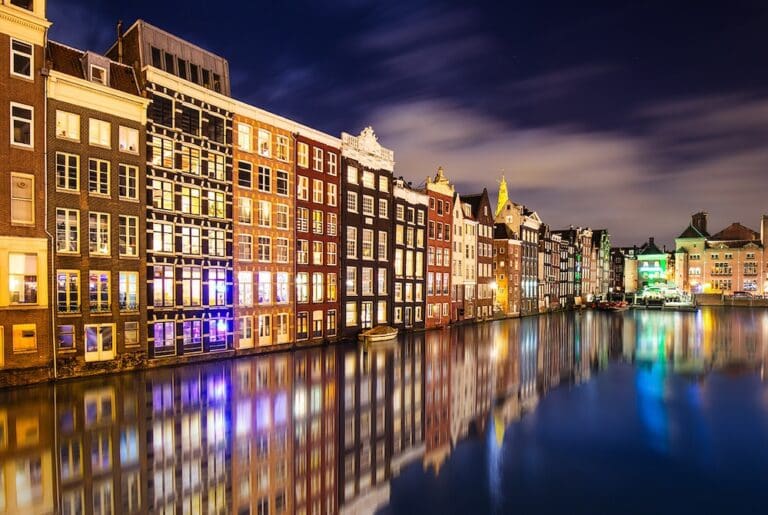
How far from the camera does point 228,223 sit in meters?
40.5

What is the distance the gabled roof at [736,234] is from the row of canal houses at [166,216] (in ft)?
460

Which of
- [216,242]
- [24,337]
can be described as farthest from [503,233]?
[24,337]

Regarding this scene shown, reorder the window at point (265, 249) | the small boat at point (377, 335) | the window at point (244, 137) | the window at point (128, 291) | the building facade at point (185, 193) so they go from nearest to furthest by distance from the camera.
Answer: the window at point (128, 291) < the building facade at point (185, 193) < the window at point (244, 137) < the window at point (265, 249) < the small boat at point (377, 335)

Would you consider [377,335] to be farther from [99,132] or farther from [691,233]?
[691,233]

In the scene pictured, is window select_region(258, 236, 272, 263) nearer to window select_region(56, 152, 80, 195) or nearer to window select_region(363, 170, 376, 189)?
window select_region(363, 170, 376, 189)

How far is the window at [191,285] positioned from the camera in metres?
36.9

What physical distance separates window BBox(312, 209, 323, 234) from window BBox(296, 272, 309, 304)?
183 inches

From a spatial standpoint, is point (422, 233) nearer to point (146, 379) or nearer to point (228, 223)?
point (228, 223)

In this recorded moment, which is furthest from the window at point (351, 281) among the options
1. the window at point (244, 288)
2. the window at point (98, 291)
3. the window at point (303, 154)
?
the window at point (98, 291)

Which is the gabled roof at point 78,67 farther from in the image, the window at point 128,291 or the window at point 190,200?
the window at point 128,291

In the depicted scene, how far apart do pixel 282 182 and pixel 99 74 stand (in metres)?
16.8

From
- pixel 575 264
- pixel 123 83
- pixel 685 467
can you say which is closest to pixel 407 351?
pixel 685 467

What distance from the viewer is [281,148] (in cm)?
4541

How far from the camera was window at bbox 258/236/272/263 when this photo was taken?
43.4m
